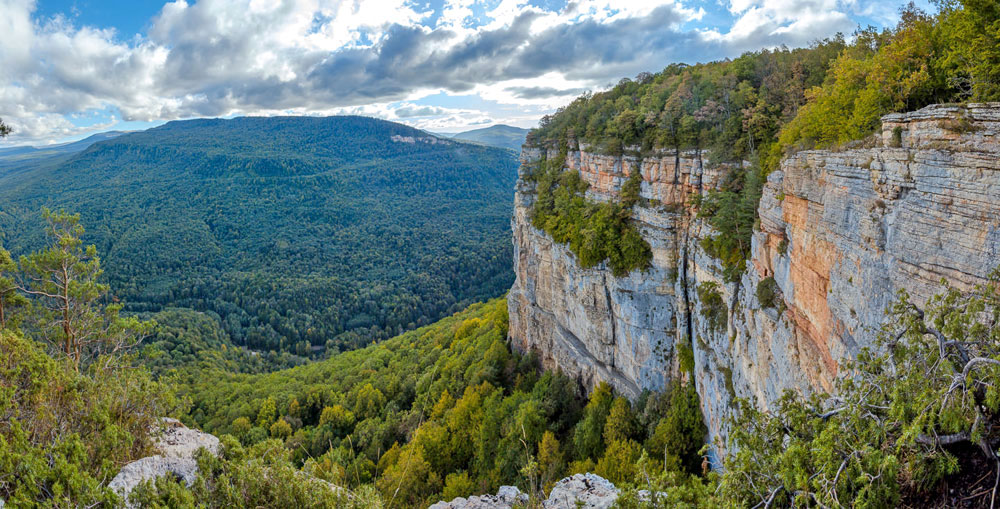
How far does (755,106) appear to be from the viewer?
21.1 metres

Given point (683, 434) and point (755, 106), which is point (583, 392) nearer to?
point (683, 434)

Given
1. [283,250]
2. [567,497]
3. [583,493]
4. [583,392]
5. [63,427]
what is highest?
[63,427]

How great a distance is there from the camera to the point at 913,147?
9453 millimetres

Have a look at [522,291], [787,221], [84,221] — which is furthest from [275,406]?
[84,221]

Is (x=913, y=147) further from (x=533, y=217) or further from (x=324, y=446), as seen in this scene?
(x=324, y=446)

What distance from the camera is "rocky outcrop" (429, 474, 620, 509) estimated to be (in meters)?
9.45

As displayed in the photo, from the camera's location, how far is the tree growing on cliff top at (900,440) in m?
4.66

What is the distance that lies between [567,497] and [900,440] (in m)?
6.17

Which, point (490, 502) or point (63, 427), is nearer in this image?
point (63, 427)

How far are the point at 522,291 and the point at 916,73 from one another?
2900 centimetres

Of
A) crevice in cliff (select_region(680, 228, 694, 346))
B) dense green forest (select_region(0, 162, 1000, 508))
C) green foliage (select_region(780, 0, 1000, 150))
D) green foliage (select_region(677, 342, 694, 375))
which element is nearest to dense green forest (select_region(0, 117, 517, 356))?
dense green forest (select_region(0, 162, 1000, 508))

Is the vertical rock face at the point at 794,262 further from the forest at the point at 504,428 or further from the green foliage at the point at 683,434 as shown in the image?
the forest at the point at 504,428

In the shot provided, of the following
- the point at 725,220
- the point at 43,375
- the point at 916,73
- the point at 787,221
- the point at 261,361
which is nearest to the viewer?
the point at 43,375

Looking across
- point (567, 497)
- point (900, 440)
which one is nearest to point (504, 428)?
point (567, 497)
